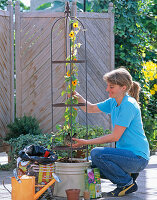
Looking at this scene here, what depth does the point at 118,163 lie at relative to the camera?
3.61 metres

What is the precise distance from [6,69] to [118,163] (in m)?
2.59

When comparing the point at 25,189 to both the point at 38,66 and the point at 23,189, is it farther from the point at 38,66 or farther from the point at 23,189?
the point at 38,66

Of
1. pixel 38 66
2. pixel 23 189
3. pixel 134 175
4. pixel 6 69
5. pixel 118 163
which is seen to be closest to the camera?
pixel 23 189

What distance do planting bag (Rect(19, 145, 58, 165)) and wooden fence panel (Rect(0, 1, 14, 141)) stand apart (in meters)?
2.06

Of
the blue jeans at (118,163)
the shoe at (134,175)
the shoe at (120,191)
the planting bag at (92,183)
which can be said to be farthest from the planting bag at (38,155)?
the shoe at (134,175)

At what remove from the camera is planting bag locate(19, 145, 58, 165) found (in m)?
3.39

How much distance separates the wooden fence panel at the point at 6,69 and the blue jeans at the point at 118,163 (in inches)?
89.9

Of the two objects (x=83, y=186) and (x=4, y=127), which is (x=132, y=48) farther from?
(x=83, y=186)

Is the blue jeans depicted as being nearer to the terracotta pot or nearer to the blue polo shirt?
the blue polo shirt

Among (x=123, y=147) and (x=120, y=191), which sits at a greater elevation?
(x=123, y=147)

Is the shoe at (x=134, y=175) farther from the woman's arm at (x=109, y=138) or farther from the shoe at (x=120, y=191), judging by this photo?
the woman's arm at (x=109, y=138)

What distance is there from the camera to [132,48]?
6426 millimetres

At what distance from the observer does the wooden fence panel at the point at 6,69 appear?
5.60 meters

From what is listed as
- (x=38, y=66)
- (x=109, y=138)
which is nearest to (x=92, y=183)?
(x=109, y=138)
